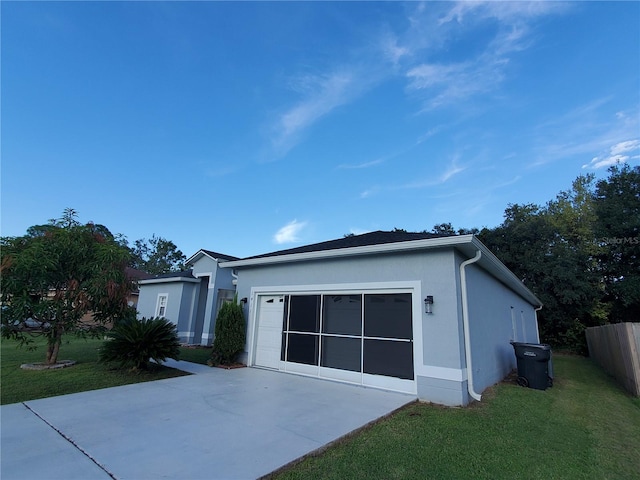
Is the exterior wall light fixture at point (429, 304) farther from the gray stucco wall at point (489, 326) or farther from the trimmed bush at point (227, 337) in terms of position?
the trimmed bush at point (227, 337)

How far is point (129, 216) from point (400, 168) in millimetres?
13710

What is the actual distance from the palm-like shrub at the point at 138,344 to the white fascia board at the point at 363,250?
9.33 ft

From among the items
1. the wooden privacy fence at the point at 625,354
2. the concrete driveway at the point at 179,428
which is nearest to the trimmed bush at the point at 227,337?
the concrete driveway at the point at 179,428

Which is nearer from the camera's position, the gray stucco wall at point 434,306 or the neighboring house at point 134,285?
the gray stucco wall at point 434,306

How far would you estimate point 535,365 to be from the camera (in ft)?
23.6

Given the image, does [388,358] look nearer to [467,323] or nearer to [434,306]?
[434,306]

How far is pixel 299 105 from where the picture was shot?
11.5 m

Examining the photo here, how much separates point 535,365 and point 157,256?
44.8m

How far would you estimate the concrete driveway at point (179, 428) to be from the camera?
288 centimetres

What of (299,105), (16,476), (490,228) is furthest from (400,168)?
(490,228)

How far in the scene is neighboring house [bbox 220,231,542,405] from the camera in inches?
224

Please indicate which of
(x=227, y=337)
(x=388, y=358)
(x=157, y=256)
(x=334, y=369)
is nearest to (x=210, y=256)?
(x=227, y=337)

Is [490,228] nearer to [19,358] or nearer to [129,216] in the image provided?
[129,216]

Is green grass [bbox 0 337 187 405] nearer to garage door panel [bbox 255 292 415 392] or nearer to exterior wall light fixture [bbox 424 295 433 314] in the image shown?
garage door panel [bbox 255 292 415 392]
